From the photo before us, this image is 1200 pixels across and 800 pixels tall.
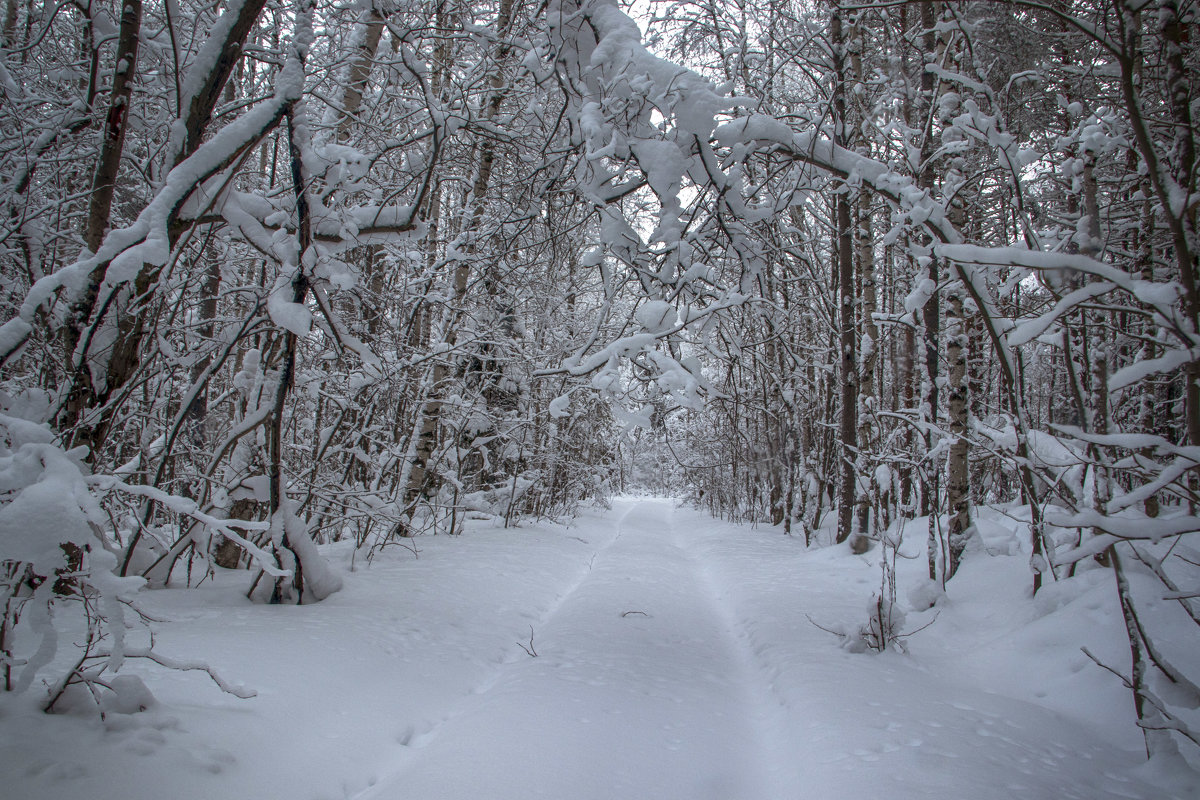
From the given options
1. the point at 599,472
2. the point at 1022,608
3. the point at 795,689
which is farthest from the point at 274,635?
the point at 599,472

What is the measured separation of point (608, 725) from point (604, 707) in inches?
7.9

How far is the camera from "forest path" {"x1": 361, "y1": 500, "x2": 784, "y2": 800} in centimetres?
206

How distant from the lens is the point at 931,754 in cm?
222

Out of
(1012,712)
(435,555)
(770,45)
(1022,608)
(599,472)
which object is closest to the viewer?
(1012,712)

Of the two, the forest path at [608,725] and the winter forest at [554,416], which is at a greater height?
the winter forest at [554,416]

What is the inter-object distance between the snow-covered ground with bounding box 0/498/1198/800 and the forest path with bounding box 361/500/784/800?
1cm

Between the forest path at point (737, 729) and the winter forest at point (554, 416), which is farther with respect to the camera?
the forest path at point (737, 729)

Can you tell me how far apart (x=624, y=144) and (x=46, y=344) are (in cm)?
270

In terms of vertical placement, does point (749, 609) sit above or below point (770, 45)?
below

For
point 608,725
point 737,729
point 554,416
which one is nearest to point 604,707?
point 608,725

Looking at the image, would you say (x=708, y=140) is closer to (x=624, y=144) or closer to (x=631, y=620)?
(x=624, y=144)

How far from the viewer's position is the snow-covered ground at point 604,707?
76.2 inches

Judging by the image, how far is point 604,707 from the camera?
8.99ft

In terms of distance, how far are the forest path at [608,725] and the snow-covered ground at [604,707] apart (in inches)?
0.5
